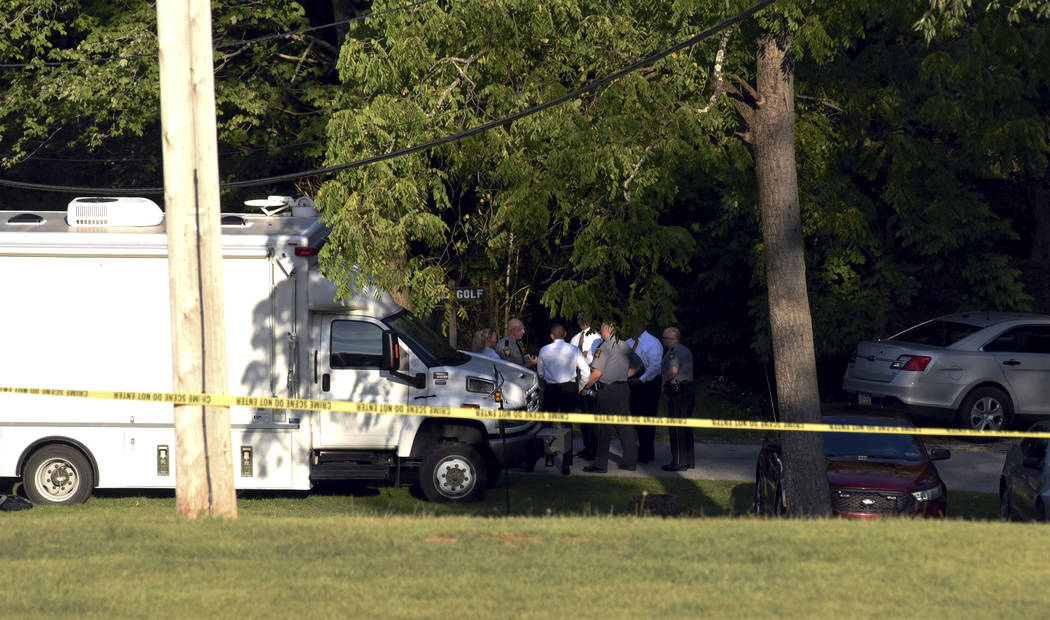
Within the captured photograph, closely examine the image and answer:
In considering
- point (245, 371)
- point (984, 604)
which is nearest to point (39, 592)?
point (984, 604)

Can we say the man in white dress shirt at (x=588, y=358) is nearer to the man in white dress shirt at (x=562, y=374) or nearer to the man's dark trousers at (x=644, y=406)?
the man in white dress shirt at (x=562, y=374)

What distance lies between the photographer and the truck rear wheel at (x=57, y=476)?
1360 centimetres

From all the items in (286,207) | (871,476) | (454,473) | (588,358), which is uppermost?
(286,207)

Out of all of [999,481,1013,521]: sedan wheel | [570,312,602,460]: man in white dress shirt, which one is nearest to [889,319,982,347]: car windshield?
[570,312,602,460]: man in white dress shirt

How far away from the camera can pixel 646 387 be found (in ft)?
55.5

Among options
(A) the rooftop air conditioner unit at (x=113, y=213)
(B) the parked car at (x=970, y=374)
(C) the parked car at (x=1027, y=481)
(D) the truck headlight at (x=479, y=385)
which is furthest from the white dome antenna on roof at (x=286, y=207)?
(B) the parked car at (x=970, y=374)

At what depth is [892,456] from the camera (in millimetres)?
12586

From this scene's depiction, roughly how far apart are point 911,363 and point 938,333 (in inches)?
45.6

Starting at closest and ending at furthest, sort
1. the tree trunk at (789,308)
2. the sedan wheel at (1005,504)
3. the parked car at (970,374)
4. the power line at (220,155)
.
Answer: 1. the tree trunk at (789,308)
2. the sedan wheel at (1005,504)
3. the parked car at (970,374)
4. the power line at (220,155)

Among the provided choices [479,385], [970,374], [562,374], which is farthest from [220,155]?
[970,374]

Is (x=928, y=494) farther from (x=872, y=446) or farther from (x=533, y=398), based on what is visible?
(x=533, y=398)

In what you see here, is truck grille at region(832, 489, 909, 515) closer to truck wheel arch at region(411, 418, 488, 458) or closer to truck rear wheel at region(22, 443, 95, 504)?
truck wheel arch at region(411, 418, 488, 458)

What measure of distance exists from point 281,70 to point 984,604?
63.2 feet

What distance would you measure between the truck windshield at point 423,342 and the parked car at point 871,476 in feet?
11.7
